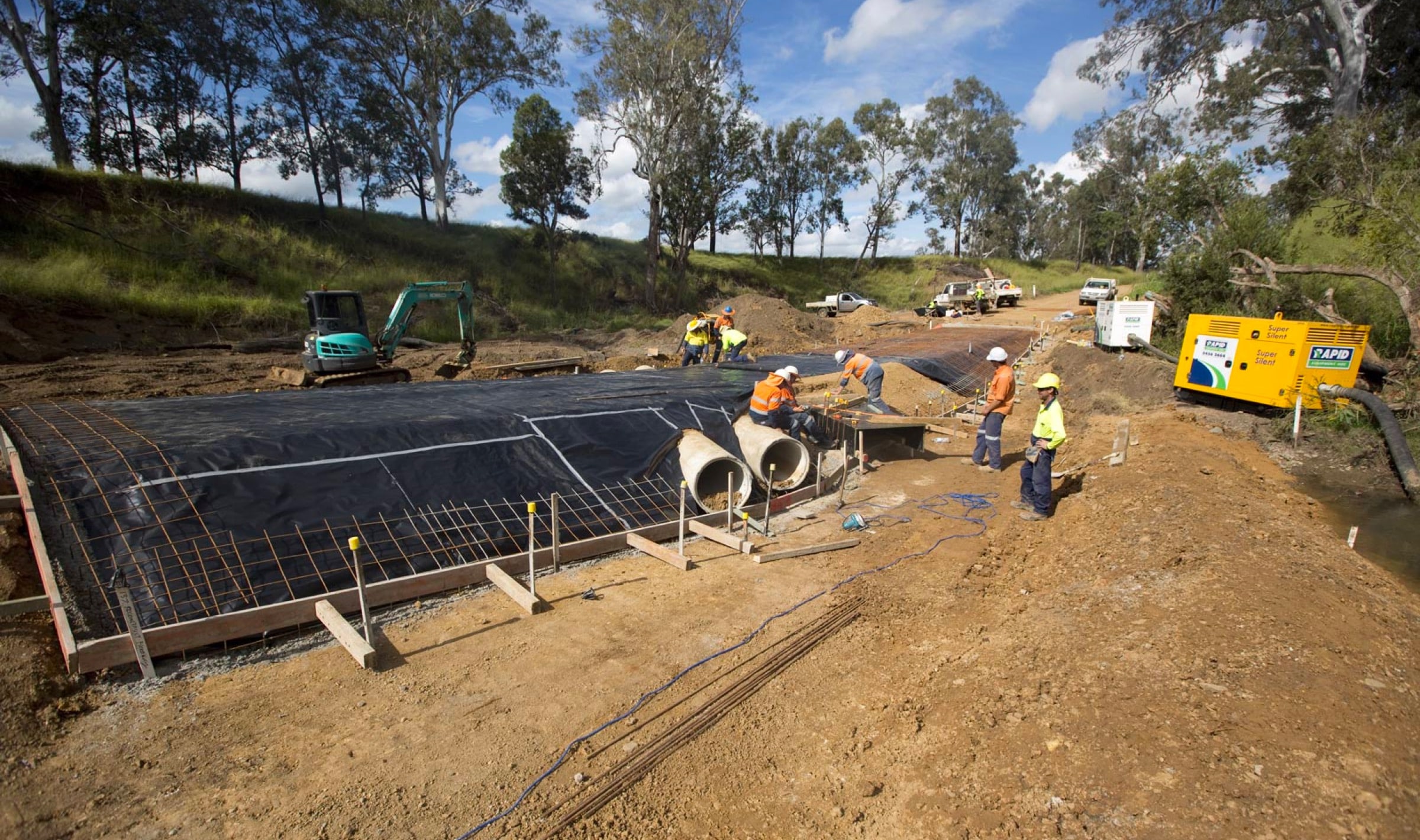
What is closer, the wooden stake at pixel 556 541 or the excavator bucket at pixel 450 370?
the wooden stake at pixel 556 541

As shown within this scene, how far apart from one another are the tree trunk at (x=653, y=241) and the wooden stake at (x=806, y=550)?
28.1 meters

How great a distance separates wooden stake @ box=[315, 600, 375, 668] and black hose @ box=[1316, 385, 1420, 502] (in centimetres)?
1282

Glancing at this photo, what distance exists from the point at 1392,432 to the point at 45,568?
1562cm

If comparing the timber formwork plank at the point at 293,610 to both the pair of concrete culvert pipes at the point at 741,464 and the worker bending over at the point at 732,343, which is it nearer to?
the pair of concrete culvert pipes at the point at 741,464

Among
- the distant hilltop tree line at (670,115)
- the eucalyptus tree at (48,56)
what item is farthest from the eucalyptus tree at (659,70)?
the eucalyptus tree at (48,56)

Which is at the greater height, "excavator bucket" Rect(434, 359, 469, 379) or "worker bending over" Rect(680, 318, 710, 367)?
"worker bending over" Rect(680, 318, 710, 367)

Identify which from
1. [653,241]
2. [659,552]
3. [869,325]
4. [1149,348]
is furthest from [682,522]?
[653,241]

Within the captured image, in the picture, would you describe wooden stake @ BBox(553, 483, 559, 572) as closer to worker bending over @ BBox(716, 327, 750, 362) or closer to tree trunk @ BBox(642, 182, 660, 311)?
worker bending over @ BBox(716, 327, 750, 362)

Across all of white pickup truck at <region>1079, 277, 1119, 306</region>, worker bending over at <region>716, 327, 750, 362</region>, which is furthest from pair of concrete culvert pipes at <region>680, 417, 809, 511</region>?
white pickup truck at <region>1079, 277, 1119, 306</region>

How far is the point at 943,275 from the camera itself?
49.1m

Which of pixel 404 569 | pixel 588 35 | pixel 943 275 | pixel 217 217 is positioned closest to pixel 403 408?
pixel 404 569

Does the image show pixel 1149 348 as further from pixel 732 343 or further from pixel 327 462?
pixel 327 462

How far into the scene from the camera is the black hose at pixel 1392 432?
362 inches

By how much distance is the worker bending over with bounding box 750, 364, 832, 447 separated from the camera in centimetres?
905
